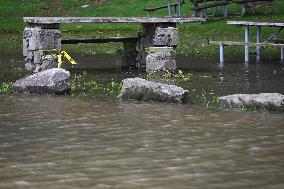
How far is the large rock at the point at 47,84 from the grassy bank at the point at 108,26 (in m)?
9.99

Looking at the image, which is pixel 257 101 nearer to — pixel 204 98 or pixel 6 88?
pixel 204 98

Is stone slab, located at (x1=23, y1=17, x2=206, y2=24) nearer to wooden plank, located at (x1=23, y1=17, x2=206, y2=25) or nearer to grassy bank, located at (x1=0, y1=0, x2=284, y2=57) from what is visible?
wooden plank, located at (x1=23, y1=17, x2=206, y2=25)

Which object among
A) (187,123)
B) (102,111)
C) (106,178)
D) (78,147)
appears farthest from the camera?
(102,111)

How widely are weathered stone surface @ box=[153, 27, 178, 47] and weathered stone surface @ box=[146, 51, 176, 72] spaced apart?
4.47 ft

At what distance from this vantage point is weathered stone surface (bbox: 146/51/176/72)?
→ 59.1ft

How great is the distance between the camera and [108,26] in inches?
1309

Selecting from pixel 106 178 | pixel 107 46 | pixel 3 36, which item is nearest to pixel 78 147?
pixel 106 178

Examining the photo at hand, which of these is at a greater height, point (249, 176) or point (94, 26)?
point (94, 26)

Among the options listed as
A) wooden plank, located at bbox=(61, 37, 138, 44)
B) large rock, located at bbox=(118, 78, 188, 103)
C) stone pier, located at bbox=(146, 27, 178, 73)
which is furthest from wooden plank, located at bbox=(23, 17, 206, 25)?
large rock, located at bbox=(118, 78, 188, 103)

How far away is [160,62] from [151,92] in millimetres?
5997

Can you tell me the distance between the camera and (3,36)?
31.6 meters

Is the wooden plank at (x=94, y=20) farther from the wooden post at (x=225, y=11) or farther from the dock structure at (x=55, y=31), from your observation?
the wooden post at (x=225, y=11)

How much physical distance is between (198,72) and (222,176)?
11.3m

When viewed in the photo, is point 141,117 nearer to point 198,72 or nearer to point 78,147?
point 78,147
